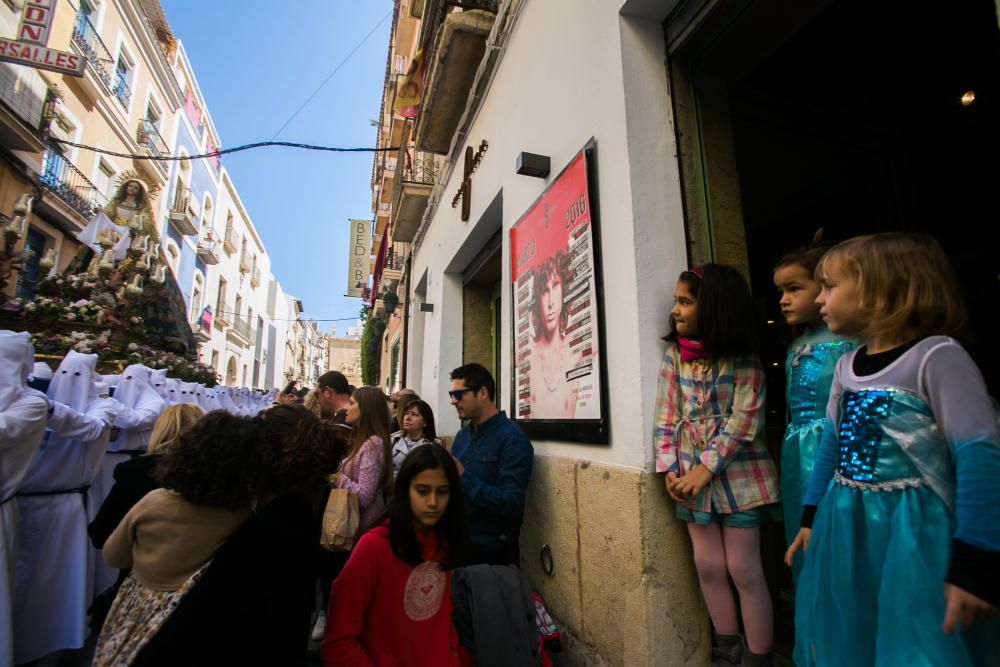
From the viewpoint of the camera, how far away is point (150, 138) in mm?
19719

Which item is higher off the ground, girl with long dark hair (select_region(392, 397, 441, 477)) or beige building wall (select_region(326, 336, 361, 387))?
beige building wall (select_region(326, 336, 361, 387))

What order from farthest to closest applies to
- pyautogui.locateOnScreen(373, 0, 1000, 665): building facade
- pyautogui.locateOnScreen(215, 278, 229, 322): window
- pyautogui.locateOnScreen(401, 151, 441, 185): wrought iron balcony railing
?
1. pyautogui.locateOnScreen(215, 278, 229, 322): window
2. pyautogui.locateOnScreen(401, 151, 441, 185): wrought iron balcony railing
3. pyautogui.locateOnScreen(373, 0, 1000, 665): building facade

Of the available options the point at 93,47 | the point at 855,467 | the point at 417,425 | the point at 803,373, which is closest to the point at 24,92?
the point at 93,47

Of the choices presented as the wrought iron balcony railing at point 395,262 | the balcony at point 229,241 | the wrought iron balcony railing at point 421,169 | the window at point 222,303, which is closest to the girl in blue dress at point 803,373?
the wrought iron balcony railing at point 421,169

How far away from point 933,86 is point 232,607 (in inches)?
205

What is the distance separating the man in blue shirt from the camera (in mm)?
2945

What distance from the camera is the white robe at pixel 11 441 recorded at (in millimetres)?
2705

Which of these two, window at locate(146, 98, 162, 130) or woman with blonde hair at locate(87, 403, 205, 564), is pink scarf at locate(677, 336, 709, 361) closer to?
woman with blonde hair at locate(87, 403, 205, 564)

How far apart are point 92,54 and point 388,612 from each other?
67.1 feet

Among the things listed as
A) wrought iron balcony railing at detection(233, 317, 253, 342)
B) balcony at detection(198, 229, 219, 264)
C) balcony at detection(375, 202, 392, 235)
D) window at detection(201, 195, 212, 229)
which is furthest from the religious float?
wrought iron balcony railing at detection(233, 317, 253, 342)

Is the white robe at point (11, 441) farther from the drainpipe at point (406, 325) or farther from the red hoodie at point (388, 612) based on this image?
the drainpipe at point (406, 325)

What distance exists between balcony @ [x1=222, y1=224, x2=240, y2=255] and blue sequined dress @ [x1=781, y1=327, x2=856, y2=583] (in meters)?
35.6

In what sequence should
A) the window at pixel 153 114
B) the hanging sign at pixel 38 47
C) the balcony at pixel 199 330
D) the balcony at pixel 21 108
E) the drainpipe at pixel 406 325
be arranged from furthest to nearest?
the balcony at pixel 199 330
the window at pixel 153 114
the balcony at pixel 21 108
the drainpipe at pixel 406 325
the hanging sign at pixel 38 47

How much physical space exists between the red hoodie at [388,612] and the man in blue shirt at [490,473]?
69cm
